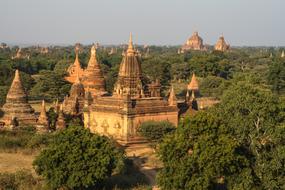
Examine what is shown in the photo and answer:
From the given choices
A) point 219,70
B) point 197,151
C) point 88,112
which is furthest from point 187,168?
point 219,70

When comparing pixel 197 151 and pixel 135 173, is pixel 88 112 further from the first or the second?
pixel 197 151

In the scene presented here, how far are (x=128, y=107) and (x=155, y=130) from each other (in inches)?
92.5

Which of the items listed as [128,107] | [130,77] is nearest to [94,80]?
[130,77]

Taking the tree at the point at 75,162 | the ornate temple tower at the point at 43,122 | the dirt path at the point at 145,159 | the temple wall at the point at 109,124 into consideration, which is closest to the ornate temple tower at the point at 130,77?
the temple wall at the point at 109,124

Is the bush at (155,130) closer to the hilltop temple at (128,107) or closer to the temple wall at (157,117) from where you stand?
the temple wall at (157,117)

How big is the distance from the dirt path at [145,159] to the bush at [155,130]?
91 cm

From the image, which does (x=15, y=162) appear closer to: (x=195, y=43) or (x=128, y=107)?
(x=128, y=107)

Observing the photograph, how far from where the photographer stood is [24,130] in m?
34.3

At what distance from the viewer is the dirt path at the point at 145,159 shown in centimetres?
2729

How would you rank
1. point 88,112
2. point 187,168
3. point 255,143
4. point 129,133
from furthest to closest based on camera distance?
point 88,112 → point 129,133 → point 255,143 → point 187,168

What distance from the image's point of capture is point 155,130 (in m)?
31.2

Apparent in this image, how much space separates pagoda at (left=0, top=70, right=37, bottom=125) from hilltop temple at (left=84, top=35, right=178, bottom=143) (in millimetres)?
4674

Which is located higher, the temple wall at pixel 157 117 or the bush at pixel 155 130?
the temple wall at pixel 157 117

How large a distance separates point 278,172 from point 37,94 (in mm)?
43232
